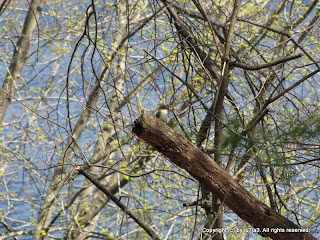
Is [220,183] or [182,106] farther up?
[182,106]

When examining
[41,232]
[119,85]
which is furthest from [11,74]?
[41,232]

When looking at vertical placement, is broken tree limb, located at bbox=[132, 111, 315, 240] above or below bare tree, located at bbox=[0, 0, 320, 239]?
below

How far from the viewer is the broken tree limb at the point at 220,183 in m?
2.44

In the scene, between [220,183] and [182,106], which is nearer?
[220,183]

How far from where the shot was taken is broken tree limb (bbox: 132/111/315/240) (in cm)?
244

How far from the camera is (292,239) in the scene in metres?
2.65

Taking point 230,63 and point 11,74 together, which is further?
point 11,74

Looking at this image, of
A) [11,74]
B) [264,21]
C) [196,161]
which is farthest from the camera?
[264,21]

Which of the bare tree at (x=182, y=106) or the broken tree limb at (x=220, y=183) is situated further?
the bare tree at (x=182, y=106)

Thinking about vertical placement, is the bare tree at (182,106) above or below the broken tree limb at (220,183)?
above

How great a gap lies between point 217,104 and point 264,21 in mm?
3832

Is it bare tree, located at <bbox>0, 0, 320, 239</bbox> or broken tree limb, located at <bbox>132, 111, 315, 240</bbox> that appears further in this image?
bare tree, located at <bbox>0, 0, 320, 239</bbox>

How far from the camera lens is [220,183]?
258cm

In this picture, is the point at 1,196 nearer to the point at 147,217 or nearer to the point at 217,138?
the point at 147,217
